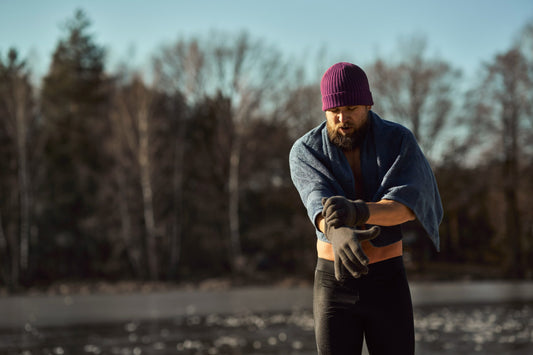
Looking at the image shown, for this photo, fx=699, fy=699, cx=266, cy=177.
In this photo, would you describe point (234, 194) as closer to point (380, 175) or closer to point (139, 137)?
point (139, 137)

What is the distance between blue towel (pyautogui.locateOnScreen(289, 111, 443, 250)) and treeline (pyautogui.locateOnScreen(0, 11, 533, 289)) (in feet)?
83.6

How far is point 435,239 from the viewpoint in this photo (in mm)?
2869

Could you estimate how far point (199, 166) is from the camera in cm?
3094

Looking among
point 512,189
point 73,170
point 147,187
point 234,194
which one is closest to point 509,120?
point 512,189

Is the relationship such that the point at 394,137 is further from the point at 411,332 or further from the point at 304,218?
the point at 304,218

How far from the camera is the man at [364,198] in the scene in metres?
2.81

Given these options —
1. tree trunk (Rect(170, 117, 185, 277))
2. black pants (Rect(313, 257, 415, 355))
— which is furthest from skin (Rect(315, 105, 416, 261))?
tree trunk (Rect(170, 117, 185, 277))

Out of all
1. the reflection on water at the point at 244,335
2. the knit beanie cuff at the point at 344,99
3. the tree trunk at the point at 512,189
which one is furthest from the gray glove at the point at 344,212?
the tree trunk at the point at 512,189

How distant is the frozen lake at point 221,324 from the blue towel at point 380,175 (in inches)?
250

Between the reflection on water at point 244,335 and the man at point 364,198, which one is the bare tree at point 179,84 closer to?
the reflection on water at point 244,335

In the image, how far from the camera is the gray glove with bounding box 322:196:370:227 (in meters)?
2.47

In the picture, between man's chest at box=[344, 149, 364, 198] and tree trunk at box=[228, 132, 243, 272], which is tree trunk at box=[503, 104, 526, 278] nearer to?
tree trunk at box=[228, 132, 243, 272]

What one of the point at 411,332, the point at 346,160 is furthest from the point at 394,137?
the point at 411,332

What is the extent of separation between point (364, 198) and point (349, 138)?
0.25 metres
